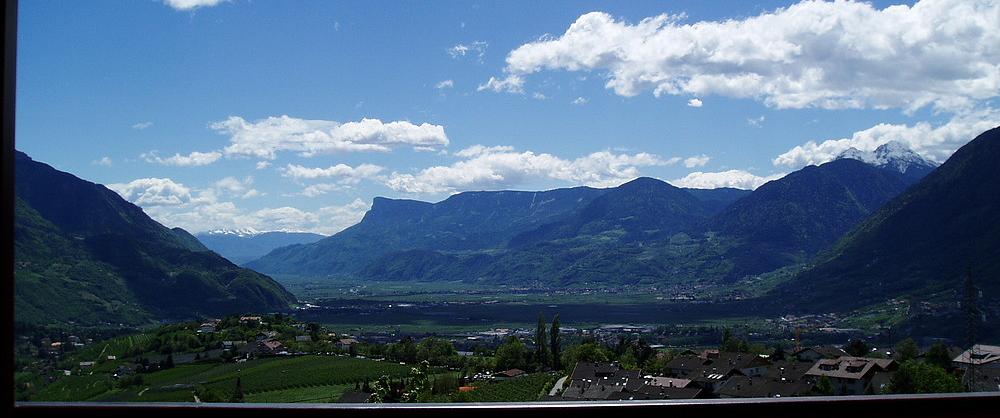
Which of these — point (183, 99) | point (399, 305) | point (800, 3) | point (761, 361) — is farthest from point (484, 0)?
point (399, 305)

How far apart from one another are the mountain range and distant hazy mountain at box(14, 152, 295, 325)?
6573cm

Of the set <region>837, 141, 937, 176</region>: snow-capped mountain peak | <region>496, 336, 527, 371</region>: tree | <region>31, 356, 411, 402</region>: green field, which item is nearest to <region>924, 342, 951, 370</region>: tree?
<region>496, 336, 527, 371</region>: tree

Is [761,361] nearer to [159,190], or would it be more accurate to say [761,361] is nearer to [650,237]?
[159,190]

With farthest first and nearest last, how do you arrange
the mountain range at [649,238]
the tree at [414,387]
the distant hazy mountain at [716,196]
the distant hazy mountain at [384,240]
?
the distant hazy mountain at [716,196], the distant hazy mountain at [384,240], the mountain range at [649,238], the tree at [414,387]

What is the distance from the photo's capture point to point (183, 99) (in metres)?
5.96

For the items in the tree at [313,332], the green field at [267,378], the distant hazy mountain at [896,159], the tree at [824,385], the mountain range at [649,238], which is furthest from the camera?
the distant hazy mountain at [896,159]

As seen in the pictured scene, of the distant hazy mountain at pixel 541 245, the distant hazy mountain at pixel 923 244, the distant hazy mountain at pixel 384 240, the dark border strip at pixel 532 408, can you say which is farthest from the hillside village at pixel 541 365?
the distant hazy mountain at pixel 384 240

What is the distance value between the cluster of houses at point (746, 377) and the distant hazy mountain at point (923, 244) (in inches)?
1725

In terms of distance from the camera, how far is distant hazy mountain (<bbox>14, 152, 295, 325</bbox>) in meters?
46.2

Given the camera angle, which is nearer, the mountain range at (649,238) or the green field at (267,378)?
the green field at (267,378)

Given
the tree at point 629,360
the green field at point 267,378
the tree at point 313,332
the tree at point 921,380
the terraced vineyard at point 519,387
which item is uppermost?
the tree at point 313,332

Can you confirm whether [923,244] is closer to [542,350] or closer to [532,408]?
[542,350]

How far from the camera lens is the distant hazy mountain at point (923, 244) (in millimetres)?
65188

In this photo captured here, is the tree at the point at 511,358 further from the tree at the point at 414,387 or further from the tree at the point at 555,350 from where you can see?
the tree at the point at 414,387
